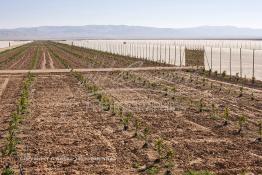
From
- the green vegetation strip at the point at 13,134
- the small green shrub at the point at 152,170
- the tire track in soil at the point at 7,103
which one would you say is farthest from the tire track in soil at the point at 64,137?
the small green shrub at the point at 152,170

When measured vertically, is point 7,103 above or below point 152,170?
above

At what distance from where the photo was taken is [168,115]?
14.6 meters

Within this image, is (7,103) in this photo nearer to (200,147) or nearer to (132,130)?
(132,130)

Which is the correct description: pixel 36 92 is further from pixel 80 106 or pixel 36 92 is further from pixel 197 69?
pixel 197 69

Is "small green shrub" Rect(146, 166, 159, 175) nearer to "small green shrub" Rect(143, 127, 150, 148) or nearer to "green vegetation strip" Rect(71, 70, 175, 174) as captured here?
"green vegetation strip" Rect(71, 70, 175, 174)

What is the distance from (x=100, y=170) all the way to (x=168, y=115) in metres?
6.11

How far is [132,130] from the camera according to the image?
488 inches

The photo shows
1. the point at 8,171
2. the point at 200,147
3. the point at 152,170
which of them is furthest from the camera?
the point at 200,147

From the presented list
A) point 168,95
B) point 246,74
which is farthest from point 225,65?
point 168,95

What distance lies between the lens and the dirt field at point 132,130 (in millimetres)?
9172

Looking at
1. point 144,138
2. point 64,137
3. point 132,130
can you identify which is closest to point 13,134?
point 64,137

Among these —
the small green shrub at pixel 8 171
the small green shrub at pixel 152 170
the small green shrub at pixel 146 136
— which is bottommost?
the small green shrub at pixel 152 170

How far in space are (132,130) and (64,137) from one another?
6.09ft

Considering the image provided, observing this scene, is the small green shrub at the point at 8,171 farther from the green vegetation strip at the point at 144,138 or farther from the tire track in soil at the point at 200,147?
the tire track in soil at the point at 200,147
